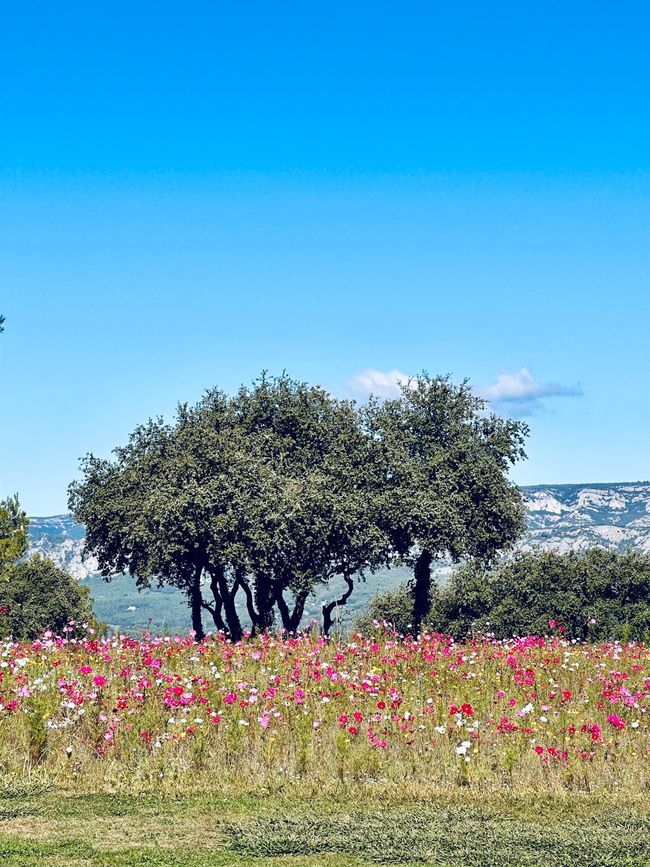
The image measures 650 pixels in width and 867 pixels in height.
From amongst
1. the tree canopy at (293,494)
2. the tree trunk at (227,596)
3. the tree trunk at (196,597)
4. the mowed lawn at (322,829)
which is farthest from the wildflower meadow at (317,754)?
the tree trunk at (196,597)

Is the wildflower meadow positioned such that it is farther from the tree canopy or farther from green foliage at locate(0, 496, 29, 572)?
green foliage at locate(0, 496, 29, 572)

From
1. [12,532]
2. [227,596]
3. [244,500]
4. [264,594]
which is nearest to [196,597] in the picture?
[227,596]

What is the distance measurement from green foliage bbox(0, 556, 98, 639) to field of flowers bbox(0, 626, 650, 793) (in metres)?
51.6

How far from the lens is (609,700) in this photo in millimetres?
14898

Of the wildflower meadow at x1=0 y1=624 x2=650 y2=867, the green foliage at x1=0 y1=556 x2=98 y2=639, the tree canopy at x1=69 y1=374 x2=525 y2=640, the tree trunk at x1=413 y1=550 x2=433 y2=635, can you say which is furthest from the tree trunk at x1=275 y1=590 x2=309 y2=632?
the green foliage at x1=0 y1=556 x2=98 y2=639

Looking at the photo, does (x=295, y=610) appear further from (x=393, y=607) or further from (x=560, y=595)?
(x=393, y=607)

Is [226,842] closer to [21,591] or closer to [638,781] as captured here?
[638,781]

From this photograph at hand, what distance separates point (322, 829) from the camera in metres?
9.71

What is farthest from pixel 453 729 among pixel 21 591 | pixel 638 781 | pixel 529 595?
pixel 21 591

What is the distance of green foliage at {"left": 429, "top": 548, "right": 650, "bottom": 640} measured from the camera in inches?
2347

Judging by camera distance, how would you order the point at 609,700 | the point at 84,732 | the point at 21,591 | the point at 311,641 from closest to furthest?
the point at 84,732, the point at 609,700, the point at 311,641, the point at 21,591

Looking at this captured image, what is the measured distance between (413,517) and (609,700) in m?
22.7

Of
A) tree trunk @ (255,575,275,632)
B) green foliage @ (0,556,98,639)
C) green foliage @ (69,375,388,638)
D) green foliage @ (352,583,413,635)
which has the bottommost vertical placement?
green foliage @ (352,583,413,635)

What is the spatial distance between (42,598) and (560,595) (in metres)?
37.5
